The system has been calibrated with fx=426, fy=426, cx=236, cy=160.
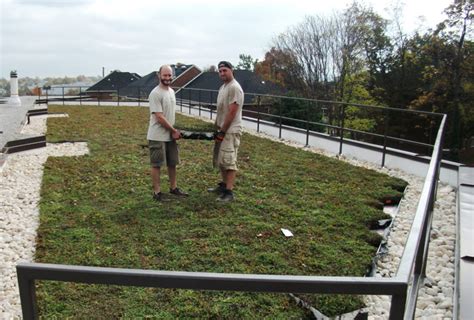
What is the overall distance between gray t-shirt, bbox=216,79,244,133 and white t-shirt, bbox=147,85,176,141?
2.01 ft

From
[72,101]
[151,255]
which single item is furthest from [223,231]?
[72,101]

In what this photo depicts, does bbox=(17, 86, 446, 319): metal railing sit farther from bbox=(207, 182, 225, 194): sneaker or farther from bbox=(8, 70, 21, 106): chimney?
bbox=(8, 70, 21, 106): chimney

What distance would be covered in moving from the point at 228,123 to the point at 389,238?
2313 mm

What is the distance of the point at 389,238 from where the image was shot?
15.4 ft

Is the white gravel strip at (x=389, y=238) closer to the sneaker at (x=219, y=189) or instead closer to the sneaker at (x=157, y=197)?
the sneaker at (x=157, y=197)

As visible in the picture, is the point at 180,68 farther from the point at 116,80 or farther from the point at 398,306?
the point at 398,306

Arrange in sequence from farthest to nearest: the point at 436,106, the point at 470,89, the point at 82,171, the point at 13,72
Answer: the point at 436,106, the point at 470,89, the point at 13,72, the point at 82,171

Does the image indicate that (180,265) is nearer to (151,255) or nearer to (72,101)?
(151,255)

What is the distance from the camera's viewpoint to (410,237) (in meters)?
1.25

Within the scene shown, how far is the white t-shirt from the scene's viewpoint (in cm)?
529

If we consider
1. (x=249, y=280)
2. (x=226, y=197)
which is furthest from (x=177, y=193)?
(x=249, y=280)

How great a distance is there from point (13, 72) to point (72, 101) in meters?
8.13

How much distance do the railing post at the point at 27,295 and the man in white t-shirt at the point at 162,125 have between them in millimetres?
4096

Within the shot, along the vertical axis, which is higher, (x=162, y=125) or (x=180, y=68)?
(x=180, y=68)
